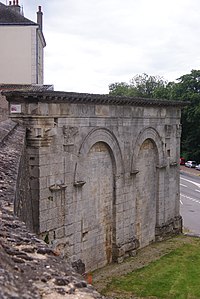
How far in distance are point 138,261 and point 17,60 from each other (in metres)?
15.9

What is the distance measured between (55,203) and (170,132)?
1030 cm

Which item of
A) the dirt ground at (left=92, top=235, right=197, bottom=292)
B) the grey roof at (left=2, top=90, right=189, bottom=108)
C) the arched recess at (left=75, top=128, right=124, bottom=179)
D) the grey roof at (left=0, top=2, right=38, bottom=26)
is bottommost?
the dirt ground at (left=92, top=235, right=197, bottom=292)

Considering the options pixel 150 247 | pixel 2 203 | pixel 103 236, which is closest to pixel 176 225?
pixel 150 247

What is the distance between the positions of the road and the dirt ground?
3453 millimetres

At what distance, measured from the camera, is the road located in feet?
95.9

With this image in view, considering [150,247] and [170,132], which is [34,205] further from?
[170,132]

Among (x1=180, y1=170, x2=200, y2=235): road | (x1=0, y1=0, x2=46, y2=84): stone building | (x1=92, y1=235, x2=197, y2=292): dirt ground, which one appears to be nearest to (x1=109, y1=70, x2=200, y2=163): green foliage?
(x1=180, y1=170, x2=200, y2=235): road

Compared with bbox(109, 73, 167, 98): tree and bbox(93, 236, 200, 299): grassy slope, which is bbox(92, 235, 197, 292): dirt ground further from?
bbox(109, 73, 167, 98): tree

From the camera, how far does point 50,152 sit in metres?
15.5

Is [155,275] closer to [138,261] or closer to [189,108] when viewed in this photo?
[138,261]

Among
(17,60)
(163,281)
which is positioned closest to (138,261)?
(163,281)

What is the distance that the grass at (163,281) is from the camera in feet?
53.9

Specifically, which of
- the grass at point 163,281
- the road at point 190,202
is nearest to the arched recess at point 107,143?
the grass at point 163,281

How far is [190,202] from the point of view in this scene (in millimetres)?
36969
